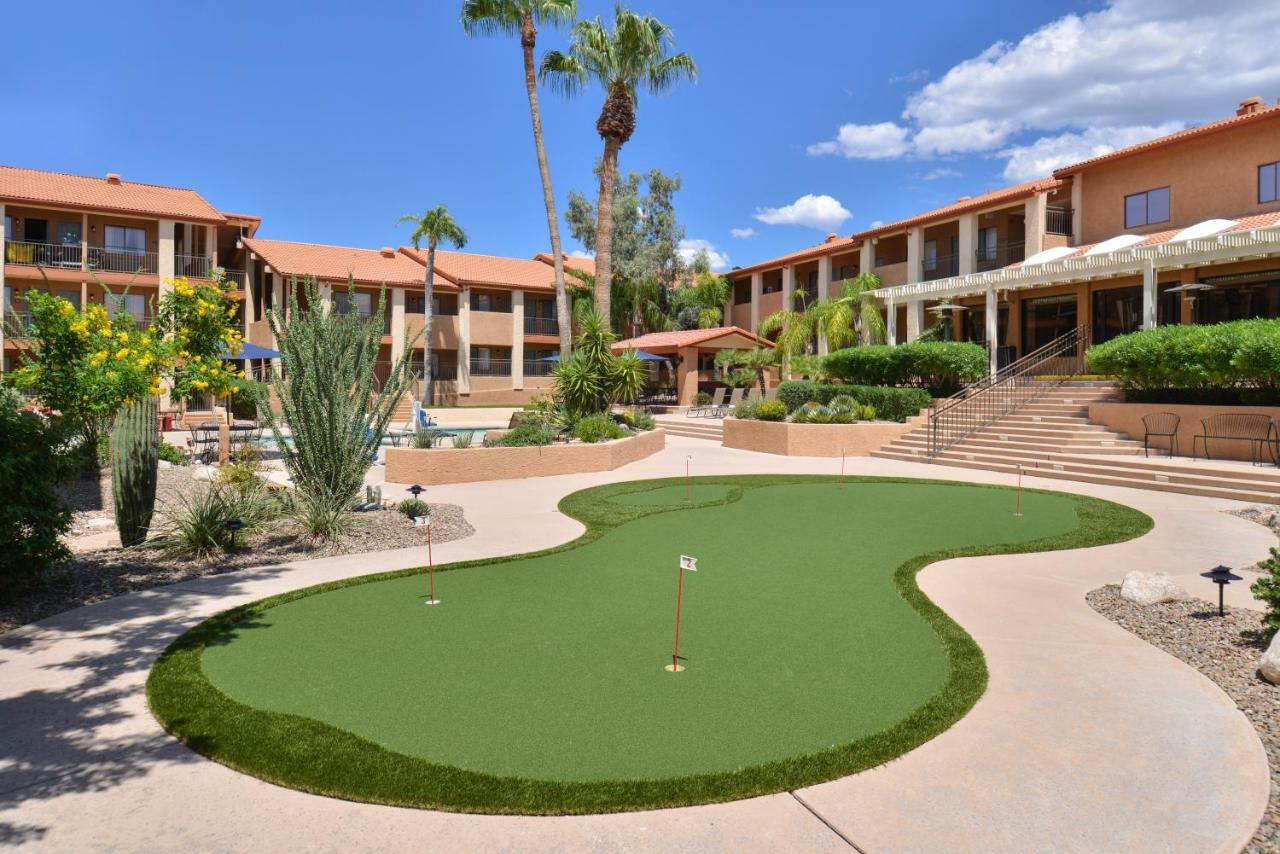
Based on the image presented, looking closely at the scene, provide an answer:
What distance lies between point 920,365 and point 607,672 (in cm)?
2050

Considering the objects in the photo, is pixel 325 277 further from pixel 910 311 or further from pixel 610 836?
pixel 610 836

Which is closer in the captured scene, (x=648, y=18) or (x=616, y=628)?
(x=616, y=628)

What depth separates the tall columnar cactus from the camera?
8805mm

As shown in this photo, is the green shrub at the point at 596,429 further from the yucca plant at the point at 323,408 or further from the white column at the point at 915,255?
the white column at the point at 915,255

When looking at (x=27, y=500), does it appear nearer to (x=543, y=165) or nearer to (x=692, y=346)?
(x=543, y=165)

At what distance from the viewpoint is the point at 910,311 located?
29.8 m

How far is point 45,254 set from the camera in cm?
3319

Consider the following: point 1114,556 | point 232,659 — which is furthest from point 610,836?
point 1114,556

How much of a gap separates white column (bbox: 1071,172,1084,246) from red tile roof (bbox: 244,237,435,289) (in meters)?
29.9

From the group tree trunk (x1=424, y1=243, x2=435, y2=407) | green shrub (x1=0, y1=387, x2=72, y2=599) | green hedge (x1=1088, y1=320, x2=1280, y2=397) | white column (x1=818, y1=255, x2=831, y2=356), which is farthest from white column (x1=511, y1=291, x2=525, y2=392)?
green shrub (x1=0, y1=387, x2=72, y2=599)

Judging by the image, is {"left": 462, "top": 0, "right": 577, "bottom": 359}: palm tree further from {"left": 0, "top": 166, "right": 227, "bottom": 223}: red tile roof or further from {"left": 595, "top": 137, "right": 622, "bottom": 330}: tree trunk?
{"left": 0, "top": 166, "right": 227, "bottom": 223}: red tile roof

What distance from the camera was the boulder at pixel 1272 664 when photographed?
5043 millimetres

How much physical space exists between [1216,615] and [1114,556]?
8.34 ft

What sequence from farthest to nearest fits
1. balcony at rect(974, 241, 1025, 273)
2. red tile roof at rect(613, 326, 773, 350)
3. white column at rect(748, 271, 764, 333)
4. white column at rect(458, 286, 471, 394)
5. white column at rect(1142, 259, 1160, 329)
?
1. white column at rect(748, 271, 764, 333)
2. white column at rect(458, 286, 471, 394)
3. red tile roof at rect(613, 326, 773, 350)
4. balcony at rect(974, 241, 1025, 273)
5. white column at rect(1142, 259, 1160, 329)
